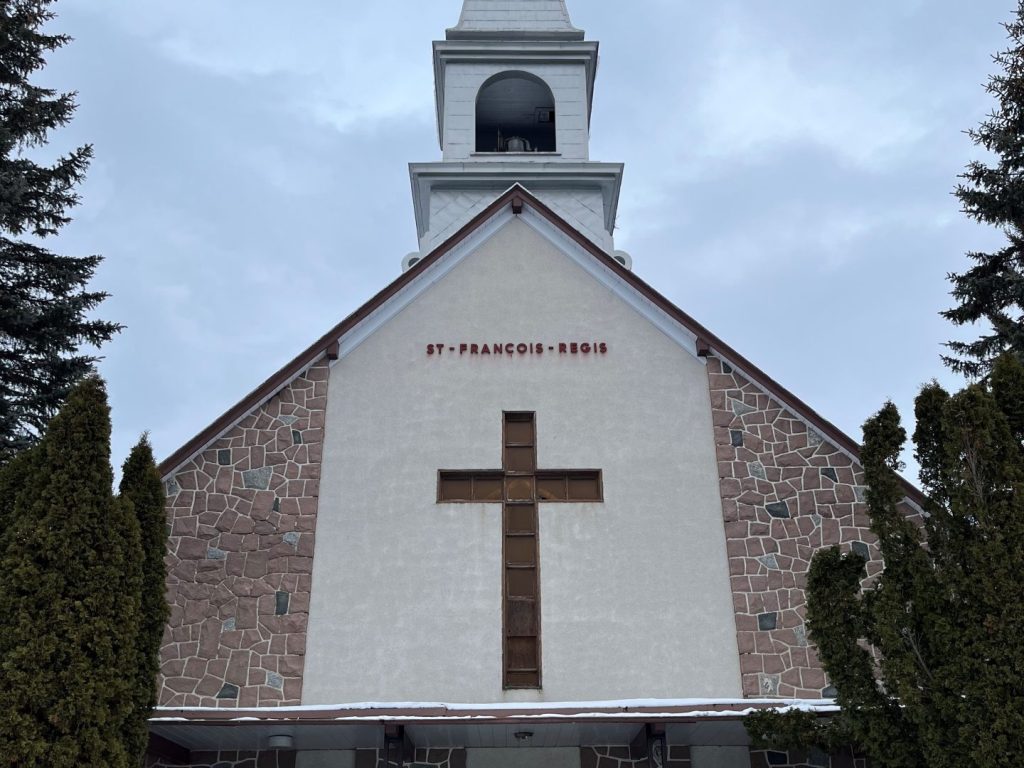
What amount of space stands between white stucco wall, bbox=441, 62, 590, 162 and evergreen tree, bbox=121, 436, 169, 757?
11.5 m

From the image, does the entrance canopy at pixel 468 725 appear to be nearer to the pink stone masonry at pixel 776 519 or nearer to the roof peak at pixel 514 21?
the pink stone masonry at pixel 776 519

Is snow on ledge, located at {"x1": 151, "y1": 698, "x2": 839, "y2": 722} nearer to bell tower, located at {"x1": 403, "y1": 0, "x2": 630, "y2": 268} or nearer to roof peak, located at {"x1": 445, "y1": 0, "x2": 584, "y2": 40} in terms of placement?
bell tower, located at {"x1": 403, "y1": 0, "x2": 630, "y2": 268}

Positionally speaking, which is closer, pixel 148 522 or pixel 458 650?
pixel 148 522

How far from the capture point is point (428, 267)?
14133 millimetres

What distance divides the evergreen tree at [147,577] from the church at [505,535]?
57 cm

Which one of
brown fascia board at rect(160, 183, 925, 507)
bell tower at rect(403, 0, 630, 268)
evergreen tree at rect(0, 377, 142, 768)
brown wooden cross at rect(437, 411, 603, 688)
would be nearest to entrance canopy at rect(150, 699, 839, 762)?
brown wooden cross at rect(437, 411, 603, 688)

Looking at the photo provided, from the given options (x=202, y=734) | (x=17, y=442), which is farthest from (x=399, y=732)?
A: (x=17, y=442)

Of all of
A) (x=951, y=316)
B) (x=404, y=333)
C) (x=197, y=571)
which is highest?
(x=951, y=316)

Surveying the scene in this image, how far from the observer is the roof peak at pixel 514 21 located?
21.1 meters

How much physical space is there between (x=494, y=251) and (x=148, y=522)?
6.41 m

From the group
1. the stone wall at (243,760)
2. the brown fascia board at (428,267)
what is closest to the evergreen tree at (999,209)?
the brown fascia board at (428,267)

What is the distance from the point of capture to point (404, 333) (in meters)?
13.8

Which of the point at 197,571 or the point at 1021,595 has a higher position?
the point at 197,571

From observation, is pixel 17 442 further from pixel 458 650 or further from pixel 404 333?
pixel 458 650
